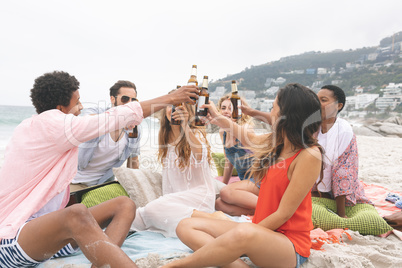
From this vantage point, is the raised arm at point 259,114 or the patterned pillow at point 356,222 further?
the raised arm at point 259,114

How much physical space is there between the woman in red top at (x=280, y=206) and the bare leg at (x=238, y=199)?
1198mm

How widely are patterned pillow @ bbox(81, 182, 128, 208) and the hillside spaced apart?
1602 inches

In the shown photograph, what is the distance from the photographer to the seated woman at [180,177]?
3.09 metres

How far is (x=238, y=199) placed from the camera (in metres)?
3.65

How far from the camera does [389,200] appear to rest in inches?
163

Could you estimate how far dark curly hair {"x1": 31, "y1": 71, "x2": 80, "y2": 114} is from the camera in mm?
2158

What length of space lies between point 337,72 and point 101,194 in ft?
253

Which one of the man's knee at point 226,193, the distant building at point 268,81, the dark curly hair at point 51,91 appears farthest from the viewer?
the distant building at point 268,81

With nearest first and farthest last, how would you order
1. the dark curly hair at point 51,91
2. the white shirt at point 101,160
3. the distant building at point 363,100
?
the dark curly hair at point 51,91 → the white shirt at point 101,160 → the distant building at point 363,100

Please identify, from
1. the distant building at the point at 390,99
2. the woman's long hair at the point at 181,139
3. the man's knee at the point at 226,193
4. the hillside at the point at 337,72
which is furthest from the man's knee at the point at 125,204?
the distant building at the point at 390,99

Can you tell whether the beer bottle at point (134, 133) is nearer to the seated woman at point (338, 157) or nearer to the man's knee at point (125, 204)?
the man's knee at point (125, 204)

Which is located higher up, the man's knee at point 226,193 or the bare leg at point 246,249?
the bare leg at point 246,249

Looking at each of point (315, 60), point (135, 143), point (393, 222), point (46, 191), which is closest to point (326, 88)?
point (393, 222)

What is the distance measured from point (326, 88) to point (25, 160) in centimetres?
372
